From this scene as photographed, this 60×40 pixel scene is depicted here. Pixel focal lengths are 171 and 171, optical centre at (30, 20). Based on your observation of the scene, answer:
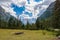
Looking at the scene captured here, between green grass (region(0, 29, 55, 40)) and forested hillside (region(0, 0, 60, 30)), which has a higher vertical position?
forested hillside (region(0, 0, 60, 30))

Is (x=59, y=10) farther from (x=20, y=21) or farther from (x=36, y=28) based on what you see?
(x=20, y=21)

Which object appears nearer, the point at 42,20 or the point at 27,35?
the point at 27,35

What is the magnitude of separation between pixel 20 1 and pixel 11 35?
1238 millimetres

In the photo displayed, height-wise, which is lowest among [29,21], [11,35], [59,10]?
[11,35]

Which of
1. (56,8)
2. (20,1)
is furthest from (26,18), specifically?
(56,8)

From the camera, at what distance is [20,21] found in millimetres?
6043

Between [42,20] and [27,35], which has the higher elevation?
[42,20]

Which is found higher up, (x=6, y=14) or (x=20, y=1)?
(x=20, y=1)

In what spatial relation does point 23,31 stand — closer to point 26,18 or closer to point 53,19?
point 26,18

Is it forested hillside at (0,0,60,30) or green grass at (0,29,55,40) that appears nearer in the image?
green grass at (0,29,55,40)

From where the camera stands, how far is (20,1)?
602 centimetres

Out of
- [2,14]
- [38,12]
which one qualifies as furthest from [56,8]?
[2,14]

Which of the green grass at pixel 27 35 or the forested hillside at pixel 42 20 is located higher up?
the forested hillside at pixel 42 20

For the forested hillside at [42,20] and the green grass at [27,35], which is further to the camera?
the forested hillside at [42,20]
